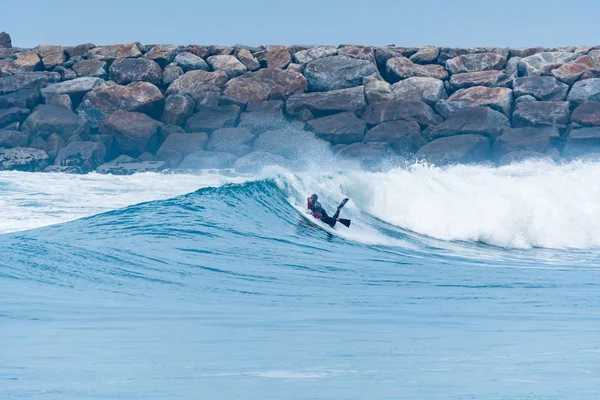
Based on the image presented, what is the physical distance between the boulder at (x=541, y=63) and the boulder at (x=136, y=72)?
39.5 feet

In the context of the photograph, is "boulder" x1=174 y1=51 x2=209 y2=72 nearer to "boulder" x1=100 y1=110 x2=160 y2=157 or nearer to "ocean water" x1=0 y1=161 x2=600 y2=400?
"boulder" x1=100 y1=110 x2=160 y2=157

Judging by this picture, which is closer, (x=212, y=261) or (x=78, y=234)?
(x=212, y=261)

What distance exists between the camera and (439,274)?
41.5 ft

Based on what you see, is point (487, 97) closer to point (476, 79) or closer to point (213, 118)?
point (476, 79)

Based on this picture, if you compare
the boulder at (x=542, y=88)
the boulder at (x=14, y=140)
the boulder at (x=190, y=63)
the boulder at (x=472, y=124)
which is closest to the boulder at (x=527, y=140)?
the boulder at (x=472, y=124)

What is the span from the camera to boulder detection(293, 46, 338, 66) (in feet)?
116

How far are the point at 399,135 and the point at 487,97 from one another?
10.2 ft

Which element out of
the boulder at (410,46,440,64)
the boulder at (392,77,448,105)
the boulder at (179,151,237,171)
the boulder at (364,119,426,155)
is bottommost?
the boulder at (179,151,237,171)

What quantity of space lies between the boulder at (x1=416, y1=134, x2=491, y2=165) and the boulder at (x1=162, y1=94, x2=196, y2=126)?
749 centimetres

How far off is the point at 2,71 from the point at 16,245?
2527cm

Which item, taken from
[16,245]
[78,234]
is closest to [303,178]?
[78,234]

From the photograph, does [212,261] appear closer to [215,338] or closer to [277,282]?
[277,282]

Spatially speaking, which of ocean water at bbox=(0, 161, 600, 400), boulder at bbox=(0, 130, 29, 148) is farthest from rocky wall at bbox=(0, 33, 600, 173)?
ocean water at bbox=(0, 161, 600, 400)

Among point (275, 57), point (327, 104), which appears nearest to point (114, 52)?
point (275, 57)
